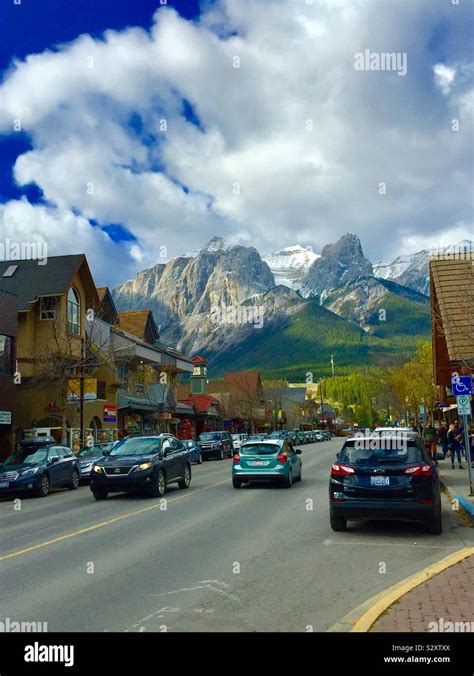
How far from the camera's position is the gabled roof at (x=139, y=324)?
2109 inches

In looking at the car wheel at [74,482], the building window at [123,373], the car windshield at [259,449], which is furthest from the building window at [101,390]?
the car windshield at [259,449]

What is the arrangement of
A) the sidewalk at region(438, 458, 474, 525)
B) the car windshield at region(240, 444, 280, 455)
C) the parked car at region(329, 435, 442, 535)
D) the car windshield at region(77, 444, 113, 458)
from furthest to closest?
the car windshield at region(77, 444, 113, 458), the car windshield at region(240, 444, 280, 455), the sidewalk at region(438, 458, 474, 525), the parked car at region(329, 435, 442, 535)

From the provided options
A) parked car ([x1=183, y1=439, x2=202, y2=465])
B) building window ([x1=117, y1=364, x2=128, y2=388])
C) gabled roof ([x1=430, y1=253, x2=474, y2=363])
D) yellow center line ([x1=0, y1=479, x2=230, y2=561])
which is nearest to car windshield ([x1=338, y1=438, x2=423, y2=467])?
yellow center line ([x1=0, y1=479, x2=230, y2=561])

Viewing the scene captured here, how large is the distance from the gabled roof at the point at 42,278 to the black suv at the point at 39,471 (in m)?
14.4

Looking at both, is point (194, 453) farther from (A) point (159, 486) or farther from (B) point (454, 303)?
(A) point (159, 486)

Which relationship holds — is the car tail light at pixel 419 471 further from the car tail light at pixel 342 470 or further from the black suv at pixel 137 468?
the black suv at pixel 137 468

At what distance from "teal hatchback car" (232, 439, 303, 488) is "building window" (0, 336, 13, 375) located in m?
15.7

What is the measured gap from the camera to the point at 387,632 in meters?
5.98

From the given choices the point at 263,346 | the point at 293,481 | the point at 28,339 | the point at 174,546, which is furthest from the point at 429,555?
the point at 263,346

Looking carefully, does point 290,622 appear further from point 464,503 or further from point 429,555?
point 464,503

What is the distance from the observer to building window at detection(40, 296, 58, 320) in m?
36.1

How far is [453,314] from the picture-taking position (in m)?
21.6

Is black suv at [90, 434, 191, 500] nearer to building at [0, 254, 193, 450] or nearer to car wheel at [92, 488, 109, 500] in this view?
car wheel at [92, 488, 109, 500]
